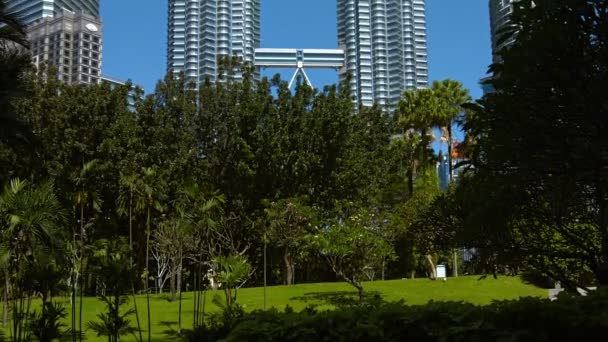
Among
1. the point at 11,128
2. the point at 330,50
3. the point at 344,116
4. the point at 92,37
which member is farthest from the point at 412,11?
the point at 11,128

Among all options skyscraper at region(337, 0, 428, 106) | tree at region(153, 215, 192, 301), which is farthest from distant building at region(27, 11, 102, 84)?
tree at region(153, 215, 192, 301)

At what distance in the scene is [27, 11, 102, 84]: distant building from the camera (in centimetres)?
12212

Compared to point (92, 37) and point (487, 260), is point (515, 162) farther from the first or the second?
point (92, 37)

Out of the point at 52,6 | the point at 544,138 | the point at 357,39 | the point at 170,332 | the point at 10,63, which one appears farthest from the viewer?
the point at 52,6

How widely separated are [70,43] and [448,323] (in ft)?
429

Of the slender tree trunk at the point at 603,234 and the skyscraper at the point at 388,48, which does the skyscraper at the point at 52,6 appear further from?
the slender tree trunk at the point at 603,234

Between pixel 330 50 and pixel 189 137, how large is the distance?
117 metres

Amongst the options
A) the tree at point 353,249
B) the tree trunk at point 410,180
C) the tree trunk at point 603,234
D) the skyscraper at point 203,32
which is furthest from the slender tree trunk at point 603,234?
the skyscraper at point 203,32

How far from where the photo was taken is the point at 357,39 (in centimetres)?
13825

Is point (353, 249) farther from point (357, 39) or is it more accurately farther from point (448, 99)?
point (357, 39)

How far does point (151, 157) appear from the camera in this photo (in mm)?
34125

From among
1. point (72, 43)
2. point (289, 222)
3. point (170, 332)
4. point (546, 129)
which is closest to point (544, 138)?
point (546, 129)

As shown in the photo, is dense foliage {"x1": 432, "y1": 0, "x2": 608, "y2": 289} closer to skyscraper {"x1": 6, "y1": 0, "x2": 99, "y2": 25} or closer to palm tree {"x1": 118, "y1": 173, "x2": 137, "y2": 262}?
palm tree {"x1": 118, "y1": 173, "x2": 137, "y2": 262}

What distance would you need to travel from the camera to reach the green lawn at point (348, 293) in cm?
2475
